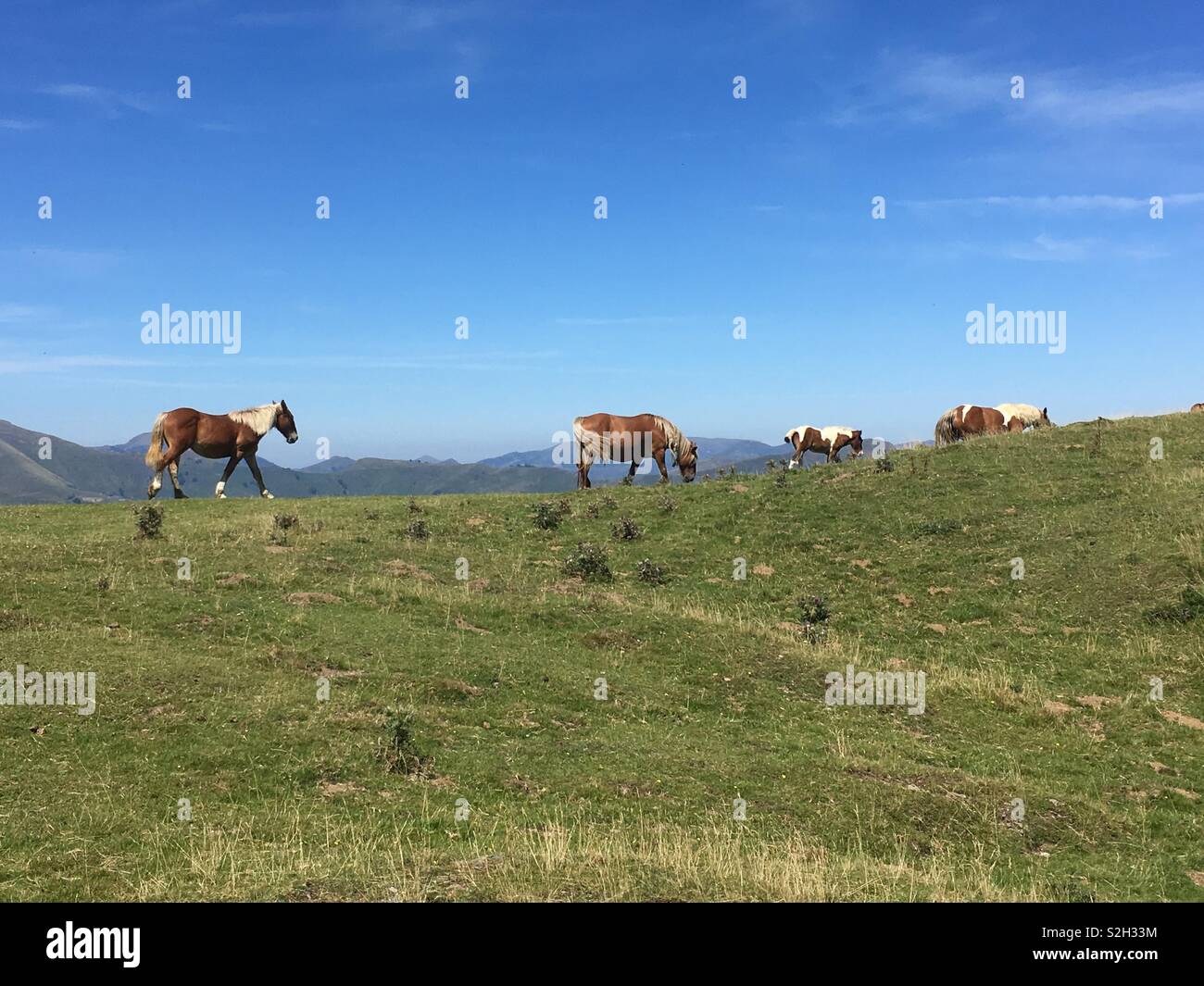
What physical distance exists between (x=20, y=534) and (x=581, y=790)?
21493mm

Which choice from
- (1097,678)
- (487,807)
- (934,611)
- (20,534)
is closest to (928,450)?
(934,611)

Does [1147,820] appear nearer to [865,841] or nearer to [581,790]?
[865,841]

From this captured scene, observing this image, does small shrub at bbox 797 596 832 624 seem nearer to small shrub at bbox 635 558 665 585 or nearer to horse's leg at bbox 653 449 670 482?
small shrub at bbox 635 558 665 585

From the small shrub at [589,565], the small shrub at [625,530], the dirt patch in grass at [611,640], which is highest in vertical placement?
the small shrub at [625,530]

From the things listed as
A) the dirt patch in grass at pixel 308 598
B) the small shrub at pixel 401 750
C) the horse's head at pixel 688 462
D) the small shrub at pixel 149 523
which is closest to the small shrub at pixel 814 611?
the dirt patch in grass at pixel 308 598

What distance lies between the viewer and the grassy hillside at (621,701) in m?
10.4

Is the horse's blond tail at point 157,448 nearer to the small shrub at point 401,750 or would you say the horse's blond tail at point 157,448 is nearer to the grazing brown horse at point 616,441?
the grazing brown horse at point 616,441

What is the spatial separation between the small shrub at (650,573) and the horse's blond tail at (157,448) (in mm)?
18733

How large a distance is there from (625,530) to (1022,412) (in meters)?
26.6

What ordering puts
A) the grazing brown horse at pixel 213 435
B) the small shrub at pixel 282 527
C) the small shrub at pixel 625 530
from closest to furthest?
the small shrub at pixel 282 527, the small shrub at pixel 625 530, the grazing brown horse at pixel 213 435

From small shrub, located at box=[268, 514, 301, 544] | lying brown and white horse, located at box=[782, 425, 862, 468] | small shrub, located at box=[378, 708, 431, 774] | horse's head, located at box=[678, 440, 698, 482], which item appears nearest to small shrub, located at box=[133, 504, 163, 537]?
small shrub, located at box=[268, 514, 301, 544]

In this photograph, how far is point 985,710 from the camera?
59.3ft

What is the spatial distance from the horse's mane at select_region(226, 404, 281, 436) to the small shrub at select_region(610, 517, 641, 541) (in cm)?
1553

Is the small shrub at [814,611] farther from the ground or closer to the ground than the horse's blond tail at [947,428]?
closer to the ground
